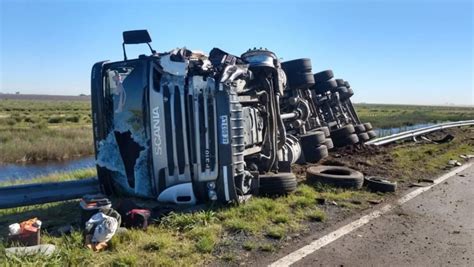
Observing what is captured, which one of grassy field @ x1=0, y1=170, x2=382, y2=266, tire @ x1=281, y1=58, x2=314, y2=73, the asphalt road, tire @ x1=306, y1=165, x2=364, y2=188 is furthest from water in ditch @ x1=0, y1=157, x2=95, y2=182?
the asphalt road

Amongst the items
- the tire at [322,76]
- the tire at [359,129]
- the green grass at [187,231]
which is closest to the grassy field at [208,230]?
the green grass at [187,231]

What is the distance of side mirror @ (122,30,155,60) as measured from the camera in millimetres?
4961

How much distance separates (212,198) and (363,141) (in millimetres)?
7964

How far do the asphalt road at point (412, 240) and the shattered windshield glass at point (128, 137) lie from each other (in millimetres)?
2169

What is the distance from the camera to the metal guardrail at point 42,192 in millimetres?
4609

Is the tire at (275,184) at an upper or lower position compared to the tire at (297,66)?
lower

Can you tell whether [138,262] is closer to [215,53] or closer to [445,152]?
[215,53]

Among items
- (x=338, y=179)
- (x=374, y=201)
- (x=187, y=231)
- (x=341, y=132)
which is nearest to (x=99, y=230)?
(x=187, y=231)

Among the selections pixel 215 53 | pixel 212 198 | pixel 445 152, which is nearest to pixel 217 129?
pixel 212 198

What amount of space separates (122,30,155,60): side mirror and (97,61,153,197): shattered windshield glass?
34 centimetres

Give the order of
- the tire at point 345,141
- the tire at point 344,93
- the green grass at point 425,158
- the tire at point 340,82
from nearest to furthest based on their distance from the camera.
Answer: the green grass at point 425,158 → the tire at point 345,141 → the tire at point 344,93 → the tire at point 340,82

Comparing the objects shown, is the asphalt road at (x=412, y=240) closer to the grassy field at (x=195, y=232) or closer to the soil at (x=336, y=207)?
the soil at (x=336, y=207)

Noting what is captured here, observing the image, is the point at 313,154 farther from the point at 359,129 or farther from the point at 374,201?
the point at 359,129

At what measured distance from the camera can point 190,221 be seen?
4145 mm
